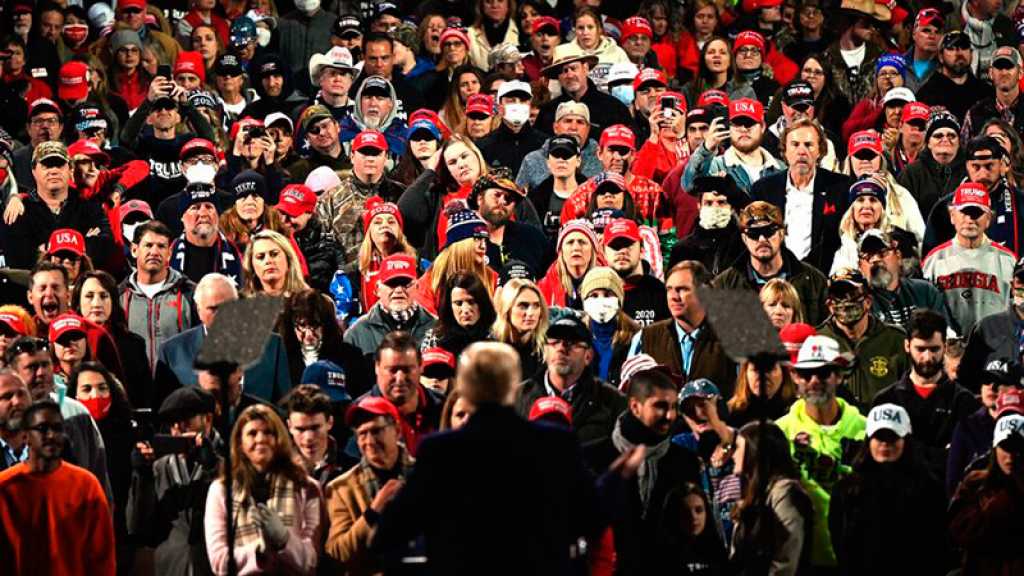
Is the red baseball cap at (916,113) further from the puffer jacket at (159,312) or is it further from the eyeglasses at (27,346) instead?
the eyeglasses at (27,346)

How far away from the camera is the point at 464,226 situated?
14773mm

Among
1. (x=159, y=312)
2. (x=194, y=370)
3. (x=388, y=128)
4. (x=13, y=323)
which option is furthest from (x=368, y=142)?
(x=13, y=323)

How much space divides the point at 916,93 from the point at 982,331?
5.31m

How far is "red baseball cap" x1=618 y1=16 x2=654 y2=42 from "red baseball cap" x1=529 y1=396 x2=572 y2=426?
8.56 metres

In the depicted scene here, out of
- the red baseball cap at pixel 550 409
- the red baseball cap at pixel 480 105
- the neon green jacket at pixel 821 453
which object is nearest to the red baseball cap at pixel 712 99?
the red baseball cap at pixel 480 105

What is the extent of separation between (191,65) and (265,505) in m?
8.80

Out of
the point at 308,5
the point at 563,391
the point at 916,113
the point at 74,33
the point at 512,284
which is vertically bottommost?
the point at 563,391

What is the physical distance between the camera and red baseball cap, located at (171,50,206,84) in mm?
18922

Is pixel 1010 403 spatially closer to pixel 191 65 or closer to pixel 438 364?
pixel 438 364

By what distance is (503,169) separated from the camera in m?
15.9

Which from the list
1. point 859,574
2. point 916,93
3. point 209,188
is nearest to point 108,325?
point 209,188

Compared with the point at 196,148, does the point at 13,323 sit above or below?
below

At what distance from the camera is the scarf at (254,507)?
1059 cm

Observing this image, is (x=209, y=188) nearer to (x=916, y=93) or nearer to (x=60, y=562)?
(x=60, y=562)
